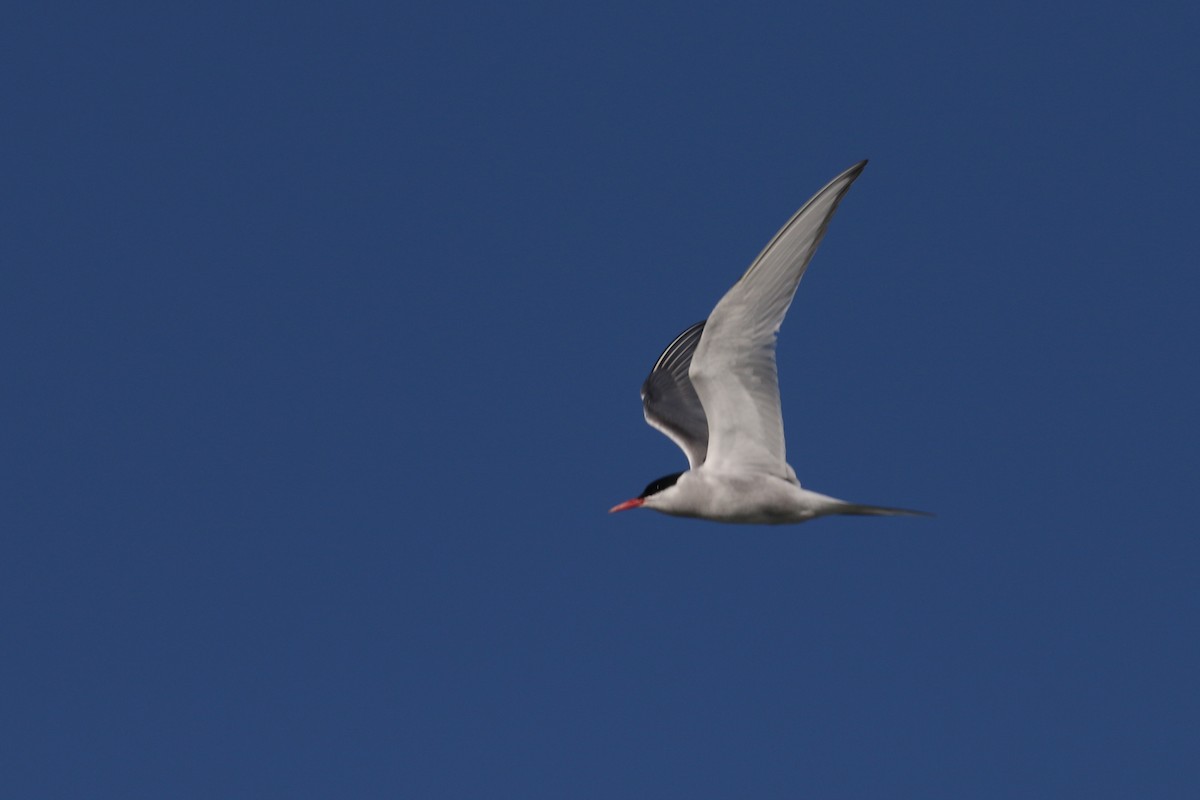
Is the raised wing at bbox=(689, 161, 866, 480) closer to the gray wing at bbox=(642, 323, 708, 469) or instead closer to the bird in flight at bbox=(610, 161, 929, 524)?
the bird in flight at bbox=(610, 161, 929, 524)

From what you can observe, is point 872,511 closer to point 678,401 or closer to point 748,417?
point 748,417

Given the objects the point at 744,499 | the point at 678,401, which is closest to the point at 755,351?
the point at 744,499

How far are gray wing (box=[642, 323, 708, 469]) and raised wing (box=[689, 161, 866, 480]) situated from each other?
1.31m

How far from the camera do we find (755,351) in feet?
42.5

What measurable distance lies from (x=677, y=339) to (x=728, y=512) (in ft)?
10.1

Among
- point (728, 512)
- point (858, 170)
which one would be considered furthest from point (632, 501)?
point (858, 170)

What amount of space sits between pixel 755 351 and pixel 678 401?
2.67 meters

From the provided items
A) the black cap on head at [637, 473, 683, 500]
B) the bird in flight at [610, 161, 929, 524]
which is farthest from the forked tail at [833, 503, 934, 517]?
the black cap on head at [637, 473, 683, 500]

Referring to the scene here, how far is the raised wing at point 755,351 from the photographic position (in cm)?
1180

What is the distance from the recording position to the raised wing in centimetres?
1180

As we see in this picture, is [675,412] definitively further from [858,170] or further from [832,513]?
[858,170]

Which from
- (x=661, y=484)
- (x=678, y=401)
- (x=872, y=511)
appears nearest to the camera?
(x=872, y=511)

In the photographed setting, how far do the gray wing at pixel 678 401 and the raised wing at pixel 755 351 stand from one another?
4.31ft

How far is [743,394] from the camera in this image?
520 inches
